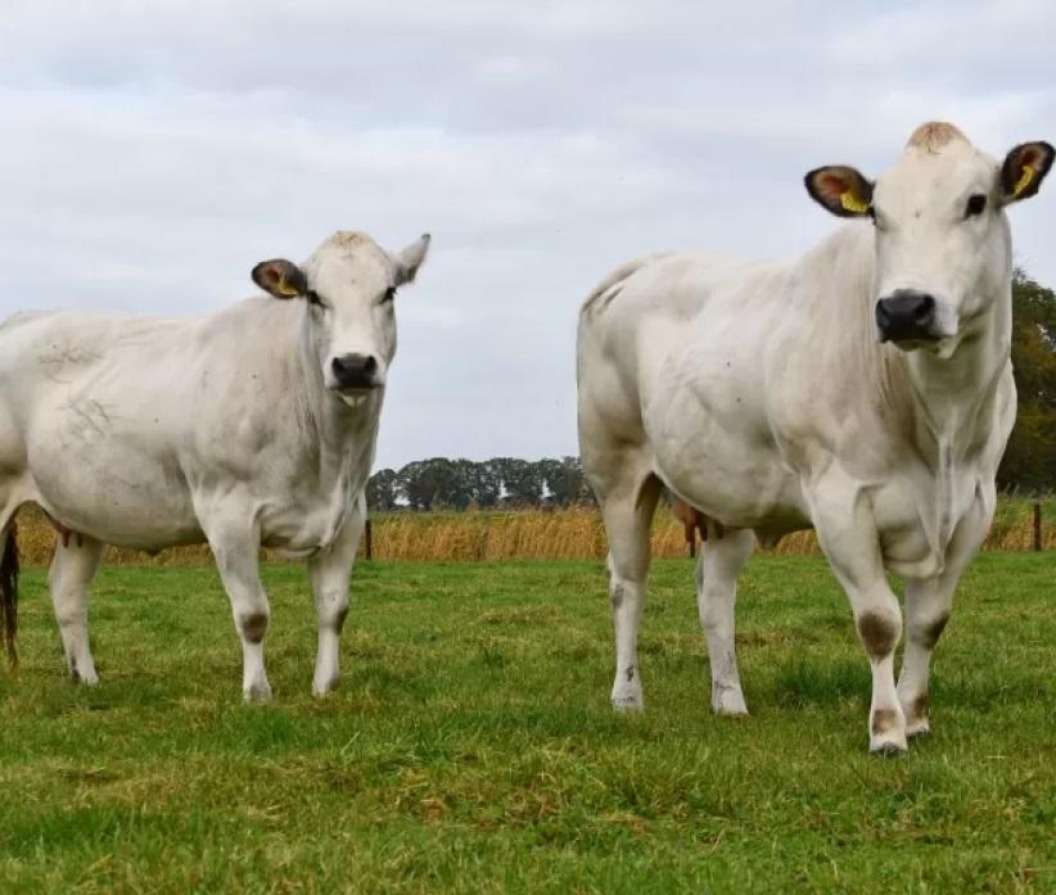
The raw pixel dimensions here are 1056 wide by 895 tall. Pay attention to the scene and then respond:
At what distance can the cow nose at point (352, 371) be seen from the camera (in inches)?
299

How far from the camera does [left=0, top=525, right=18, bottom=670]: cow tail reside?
9328 millimetres

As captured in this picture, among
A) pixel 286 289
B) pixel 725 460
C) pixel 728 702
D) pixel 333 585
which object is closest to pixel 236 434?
pixel 286 289

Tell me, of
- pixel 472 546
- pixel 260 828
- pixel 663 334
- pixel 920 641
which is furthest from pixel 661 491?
pixel 472 546

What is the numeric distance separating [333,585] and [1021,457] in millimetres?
48516

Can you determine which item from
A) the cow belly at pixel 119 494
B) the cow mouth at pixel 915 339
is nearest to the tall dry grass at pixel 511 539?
the cow belly at pixel 119 494

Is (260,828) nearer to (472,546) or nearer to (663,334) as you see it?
(663,334)

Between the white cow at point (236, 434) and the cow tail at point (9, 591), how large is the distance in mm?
18

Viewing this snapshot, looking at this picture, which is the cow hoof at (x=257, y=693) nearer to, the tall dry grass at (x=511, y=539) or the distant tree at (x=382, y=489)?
the tall dry grass at (x=511, y=539)

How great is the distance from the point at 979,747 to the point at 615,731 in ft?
4.91

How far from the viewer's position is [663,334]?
8.20m

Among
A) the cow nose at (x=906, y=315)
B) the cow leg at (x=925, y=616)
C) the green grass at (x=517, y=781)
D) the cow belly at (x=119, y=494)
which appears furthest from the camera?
the cow belly at (x=119, y=494)

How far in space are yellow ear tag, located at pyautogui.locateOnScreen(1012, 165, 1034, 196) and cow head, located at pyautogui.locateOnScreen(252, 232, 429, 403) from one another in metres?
3.17

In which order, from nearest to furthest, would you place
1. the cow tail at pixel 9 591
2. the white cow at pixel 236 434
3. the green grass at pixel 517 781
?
the green grass at pixel 517 781 < the white cow at pixel 236 434 < the cow tail at pixel 9 591

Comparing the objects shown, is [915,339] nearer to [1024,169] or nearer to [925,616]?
[1024,169]
